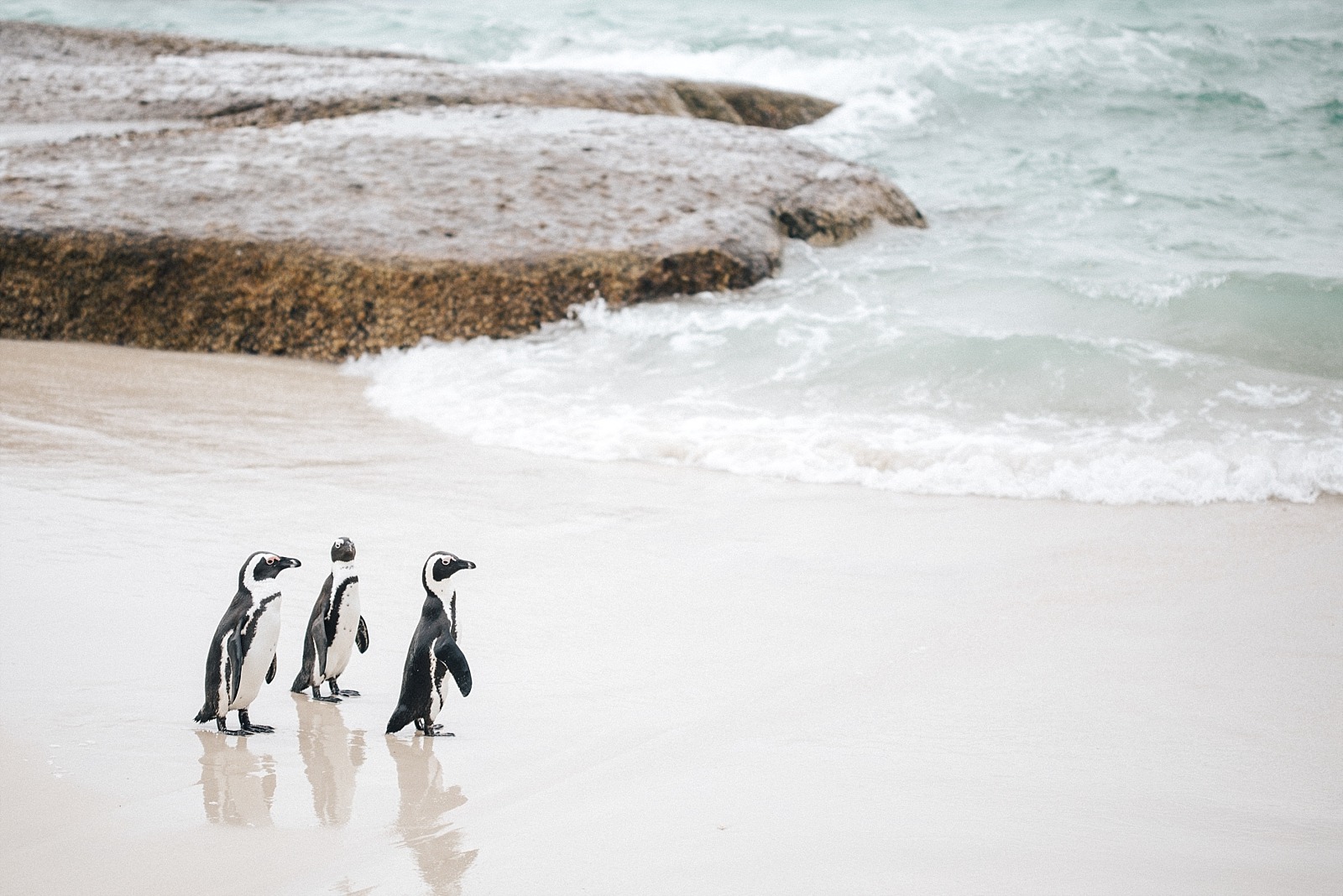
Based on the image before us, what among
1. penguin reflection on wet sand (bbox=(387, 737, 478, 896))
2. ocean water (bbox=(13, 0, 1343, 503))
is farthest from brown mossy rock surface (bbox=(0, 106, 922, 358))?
penguin reflection on wet sand (bbox=(387, 737, 478, 896))

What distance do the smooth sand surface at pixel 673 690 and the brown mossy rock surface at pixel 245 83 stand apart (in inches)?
196

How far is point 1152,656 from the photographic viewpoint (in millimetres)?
Answer: 2908

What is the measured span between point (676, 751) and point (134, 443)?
3.07 meters

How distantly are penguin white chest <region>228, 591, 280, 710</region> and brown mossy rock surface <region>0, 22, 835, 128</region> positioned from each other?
6.93 metres

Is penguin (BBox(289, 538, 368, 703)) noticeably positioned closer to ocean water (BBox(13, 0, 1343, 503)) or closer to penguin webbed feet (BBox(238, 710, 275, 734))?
penguin webbed feet (BBox(238, 710, 275, 734))

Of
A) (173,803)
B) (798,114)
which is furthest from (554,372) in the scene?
(798,114)

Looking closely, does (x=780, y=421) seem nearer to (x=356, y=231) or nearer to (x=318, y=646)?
(x=356, y=231)

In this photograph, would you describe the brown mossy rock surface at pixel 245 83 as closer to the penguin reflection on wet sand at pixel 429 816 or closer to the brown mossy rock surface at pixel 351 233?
the brown mossy rock surface at pixel 351 233

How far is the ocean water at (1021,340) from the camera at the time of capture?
15.8 feet

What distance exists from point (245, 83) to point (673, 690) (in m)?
8.08

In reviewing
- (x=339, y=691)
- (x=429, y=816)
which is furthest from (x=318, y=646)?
(x=429, y=816)

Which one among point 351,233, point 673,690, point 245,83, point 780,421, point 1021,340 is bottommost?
point 780,421

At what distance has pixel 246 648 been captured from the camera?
2277 mm

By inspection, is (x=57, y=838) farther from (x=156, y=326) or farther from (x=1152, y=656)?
(x=156, y=326)
